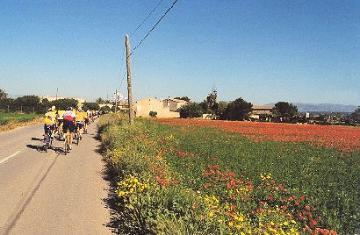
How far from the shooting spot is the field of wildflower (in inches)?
239

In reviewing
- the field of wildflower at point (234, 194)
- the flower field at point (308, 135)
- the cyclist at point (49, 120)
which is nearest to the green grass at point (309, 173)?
the field of wildflower at point (234, 194)

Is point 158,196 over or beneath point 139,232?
over

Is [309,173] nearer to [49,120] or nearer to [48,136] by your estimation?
[49,120]

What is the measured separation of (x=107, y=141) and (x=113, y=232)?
12.2 meters

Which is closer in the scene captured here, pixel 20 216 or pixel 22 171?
pixel 20 216

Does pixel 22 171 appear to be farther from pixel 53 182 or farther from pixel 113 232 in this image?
pixel 113 232

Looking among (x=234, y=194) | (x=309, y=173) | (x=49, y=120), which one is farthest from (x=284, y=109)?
(x=234, y=194)

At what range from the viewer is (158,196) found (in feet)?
23.2

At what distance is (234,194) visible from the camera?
9625 millimetres

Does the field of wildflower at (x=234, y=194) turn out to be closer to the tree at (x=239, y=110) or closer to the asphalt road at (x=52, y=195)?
the asphalt road at (x=52, y=195)

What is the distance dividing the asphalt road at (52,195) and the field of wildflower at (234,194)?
58 cm

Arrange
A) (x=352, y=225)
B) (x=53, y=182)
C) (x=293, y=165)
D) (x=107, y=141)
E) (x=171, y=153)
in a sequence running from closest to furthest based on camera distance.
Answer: (x=352, y=225)
(x=53, y=182)
(x=293, y=165)
(x=171, y=153)
(x=107, y=141)

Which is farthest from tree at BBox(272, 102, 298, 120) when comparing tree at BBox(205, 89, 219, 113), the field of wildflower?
the field of wildflower

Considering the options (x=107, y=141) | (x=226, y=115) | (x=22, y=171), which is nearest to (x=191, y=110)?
(x=226, y=115)
